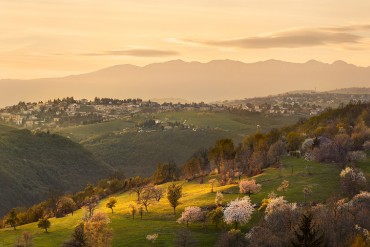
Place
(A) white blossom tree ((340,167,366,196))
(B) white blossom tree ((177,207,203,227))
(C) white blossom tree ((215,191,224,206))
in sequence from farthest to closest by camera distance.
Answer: (C) white blossom tree ((215,191,224,206))
(A) white blossom tree ((340,167,366,196))
(B) white blossom tree ((177,207,203,227))

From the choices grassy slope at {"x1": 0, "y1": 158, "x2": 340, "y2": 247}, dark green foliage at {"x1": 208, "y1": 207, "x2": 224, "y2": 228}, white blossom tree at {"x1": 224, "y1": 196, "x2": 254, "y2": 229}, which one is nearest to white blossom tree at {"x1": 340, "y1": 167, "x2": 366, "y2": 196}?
grassy slope at {"x1": 0, "y1": 158, "x2": 340, "y2": 247}

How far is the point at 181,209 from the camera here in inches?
4638

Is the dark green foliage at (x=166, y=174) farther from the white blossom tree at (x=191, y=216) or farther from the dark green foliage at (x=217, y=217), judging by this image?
the dark green foliage at (x=217, y=217)

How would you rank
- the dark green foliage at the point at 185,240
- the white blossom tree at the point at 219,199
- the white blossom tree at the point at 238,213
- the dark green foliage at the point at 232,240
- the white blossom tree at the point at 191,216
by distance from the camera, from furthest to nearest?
the white blossom tree at the point at 219,199 → the white blossom tree at the point at 191,216 → the white blossom tree at the point at 238,213 → the dark green foliage at the point at 185,240 → the dark green foliage at the point at 232,240

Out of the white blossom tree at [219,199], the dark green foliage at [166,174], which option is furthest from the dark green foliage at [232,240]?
the dark green foliage at [166,174]

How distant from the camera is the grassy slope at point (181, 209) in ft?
334

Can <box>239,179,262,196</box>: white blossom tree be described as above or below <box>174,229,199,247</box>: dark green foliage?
above

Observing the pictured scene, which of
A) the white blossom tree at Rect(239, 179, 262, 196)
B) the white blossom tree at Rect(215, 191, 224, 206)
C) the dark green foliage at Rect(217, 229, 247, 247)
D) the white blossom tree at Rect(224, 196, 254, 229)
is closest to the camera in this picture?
the dark green foliage at Rect(217, 229, 247, 247)

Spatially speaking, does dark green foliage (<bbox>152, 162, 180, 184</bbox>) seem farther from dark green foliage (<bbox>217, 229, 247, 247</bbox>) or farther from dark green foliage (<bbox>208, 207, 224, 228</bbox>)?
dark green foliage (<bbox>217, 229, 247, 247</bbox>)

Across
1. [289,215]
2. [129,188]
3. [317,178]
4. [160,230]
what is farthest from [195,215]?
[129,188]

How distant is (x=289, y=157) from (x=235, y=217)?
206ft

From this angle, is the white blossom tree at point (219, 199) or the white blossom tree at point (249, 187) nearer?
the white blossom tree at point (219, 199)

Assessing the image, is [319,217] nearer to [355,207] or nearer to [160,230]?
[355,207]

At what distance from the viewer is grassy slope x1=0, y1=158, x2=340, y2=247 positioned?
101750 mm
